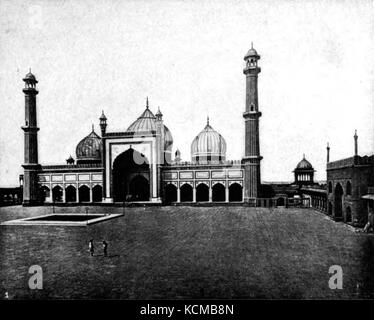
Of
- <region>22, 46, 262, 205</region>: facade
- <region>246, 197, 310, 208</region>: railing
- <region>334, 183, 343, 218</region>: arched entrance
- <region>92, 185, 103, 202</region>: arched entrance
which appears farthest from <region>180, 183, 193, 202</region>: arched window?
<region>334, 183, 343, 218</region>: arched entrance

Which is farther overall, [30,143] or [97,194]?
[97,194]

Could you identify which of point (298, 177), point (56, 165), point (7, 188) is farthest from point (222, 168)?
point (7, 188)

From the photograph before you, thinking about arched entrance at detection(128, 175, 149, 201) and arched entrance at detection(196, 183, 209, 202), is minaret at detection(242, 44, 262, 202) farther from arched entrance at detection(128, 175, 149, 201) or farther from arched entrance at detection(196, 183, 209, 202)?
arched entrance at detection(128, 175, 149, 201)

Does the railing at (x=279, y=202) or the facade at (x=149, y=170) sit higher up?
the facade at (x=149, y=170)

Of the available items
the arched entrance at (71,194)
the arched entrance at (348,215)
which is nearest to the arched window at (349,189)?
the arched entrance at (348,215)

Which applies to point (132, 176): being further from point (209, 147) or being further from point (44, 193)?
point (44, 193)

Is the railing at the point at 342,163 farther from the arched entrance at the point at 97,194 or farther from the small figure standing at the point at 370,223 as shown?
the arched entrance at the point at 97,194

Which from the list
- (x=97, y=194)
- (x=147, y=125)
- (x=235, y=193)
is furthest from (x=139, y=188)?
(x=235, y=193)
